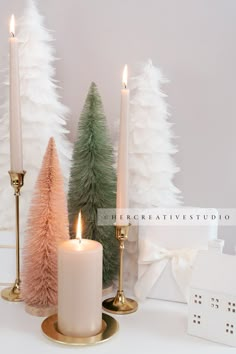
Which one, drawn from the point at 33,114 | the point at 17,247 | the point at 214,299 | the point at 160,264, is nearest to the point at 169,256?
the point at 160,264

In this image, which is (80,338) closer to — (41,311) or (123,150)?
(41,311)

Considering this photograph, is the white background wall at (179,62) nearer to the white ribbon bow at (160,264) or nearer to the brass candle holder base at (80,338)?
the white ribbon bow at (160,264)

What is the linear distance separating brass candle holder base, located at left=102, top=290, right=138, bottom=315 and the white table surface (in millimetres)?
12

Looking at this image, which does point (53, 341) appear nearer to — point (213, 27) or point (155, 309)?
point (155, 309)

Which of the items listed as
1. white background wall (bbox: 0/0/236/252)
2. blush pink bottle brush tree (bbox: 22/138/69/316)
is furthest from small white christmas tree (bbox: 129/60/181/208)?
blush pink bottle brush tree (bbox: 22/138/69/316)

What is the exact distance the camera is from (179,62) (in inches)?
33.4

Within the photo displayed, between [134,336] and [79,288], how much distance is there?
11 cm

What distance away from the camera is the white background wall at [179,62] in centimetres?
83

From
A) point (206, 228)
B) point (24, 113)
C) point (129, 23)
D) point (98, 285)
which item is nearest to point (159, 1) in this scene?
point (129, 23)

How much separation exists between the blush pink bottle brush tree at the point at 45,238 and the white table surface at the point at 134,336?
3cm

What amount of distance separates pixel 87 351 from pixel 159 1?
659 millimetres

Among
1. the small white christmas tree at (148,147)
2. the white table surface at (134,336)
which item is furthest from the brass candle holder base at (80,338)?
the small white christmas tree at (148,147)

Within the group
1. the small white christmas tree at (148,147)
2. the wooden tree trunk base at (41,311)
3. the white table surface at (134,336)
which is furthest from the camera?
the small white christmas tree at (148,147)

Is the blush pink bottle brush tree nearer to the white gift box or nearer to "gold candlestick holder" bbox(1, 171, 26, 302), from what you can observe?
"gold candlestick holder" bbox(1, 171, 26, 302)
